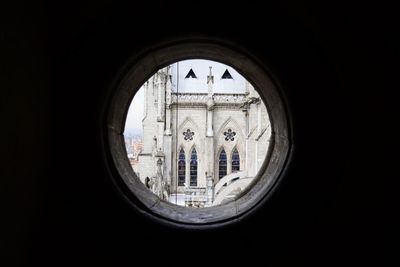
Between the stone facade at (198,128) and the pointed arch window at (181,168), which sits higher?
the stone facade at (198,128)

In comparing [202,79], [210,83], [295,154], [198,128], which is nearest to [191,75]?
[202,79]

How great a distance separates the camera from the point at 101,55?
5.73 ft

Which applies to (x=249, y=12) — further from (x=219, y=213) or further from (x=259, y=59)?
(x=219, y=213)

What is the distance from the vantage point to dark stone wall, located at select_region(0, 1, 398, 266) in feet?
5.69

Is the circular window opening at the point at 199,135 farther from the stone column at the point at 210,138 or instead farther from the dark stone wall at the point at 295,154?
the dark stone wall at the point at 295,154

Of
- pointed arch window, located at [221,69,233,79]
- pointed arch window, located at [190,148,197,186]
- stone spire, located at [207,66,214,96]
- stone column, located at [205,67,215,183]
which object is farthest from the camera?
pointed arch window, located at [221,69,233,79]

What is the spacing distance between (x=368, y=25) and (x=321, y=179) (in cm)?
76

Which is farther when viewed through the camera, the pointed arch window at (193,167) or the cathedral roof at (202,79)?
the cathedral roof at (202,79)

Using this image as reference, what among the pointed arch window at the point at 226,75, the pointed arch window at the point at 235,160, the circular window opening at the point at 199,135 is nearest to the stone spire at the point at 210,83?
the circular window opening at the point at 199,135

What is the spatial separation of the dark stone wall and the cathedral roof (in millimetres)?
28343

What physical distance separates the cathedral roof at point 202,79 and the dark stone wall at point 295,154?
2834 cm

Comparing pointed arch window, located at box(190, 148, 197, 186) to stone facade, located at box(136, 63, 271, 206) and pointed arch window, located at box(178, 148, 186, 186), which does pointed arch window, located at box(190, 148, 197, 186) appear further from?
pointed arch window, located at box(178, 148, 186, 186)

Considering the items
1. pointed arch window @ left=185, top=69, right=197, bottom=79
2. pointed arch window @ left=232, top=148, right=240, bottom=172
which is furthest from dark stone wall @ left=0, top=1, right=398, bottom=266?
pointed arch window @ left=185, top=69, right=197, bottom=79

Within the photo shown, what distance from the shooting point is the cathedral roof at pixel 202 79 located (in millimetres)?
30847
